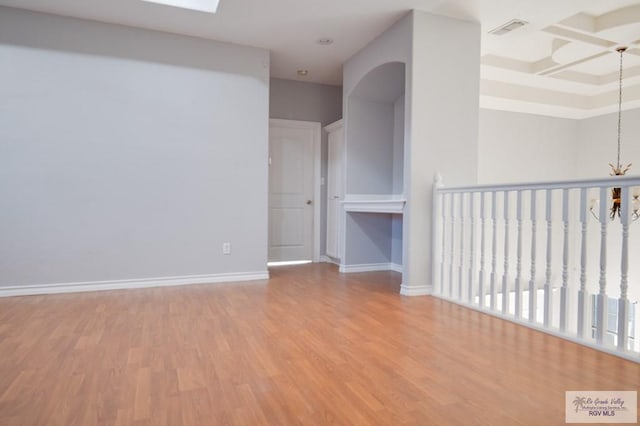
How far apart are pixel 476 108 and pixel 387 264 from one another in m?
2.25

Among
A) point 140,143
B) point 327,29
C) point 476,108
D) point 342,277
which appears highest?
point 327,29

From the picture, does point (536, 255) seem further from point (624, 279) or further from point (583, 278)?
point (624, 279)

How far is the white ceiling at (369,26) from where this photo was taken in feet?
11.1

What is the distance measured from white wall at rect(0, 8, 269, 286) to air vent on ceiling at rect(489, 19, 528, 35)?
7.93 feet

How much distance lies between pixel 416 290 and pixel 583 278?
4.88 ft

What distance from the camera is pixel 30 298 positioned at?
3383mm

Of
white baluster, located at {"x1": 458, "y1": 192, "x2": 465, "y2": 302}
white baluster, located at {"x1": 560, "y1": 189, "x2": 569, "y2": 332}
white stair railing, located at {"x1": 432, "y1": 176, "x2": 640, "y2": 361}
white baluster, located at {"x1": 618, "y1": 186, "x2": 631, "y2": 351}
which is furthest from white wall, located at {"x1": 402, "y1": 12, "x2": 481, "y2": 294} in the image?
white baluster, located at {"x1": 618, "y1": 186, "x2": 631, "y2": 351}

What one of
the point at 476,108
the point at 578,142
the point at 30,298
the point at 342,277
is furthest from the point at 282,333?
the point at 578,142

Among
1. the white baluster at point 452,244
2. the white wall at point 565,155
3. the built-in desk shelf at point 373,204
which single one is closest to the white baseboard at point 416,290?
the white baluster at point 452,244

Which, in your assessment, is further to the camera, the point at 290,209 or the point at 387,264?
the point at 290,209

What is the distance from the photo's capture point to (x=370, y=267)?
16.4ft

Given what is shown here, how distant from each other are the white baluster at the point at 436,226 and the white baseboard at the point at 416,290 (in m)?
0.07

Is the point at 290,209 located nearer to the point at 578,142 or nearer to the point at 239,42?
the point at 239,42

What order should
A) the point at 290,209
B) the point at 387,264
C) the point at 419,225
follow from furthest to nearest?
1. the point at 290,209
2. the point at 387,264
3. the point at 419,225
